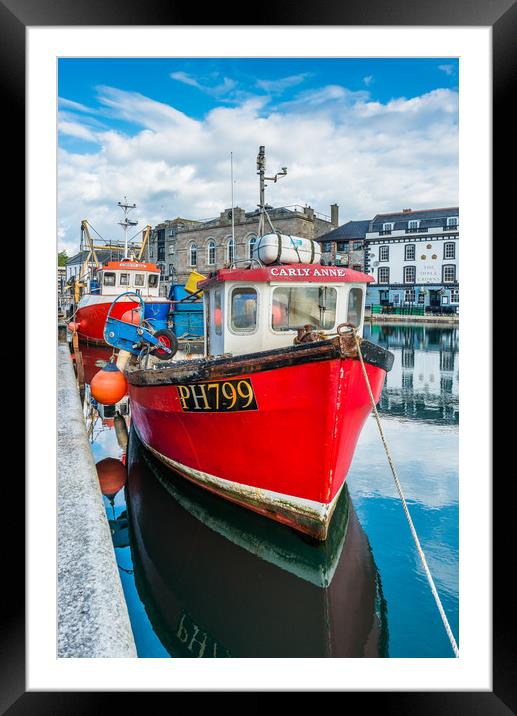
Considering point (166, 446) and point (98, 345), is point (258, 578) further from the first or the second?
point (98, 345)

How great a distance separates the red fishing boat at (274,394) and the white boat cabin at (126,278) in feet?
37.0

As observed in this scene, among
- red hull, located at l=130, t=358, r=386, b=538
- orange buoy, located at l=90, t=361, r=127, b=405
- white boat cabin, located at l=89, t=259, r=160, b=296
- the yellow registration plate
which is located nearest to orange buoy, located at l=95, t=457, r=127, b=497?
orange buoy, located at l=90, t=361, r=127, b=405

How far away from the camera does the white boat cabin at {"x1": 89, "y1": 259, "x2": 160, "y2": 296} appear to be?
16.2 m

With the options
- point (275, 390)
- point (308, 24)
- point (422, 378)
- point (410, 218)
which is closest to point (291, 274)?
point (275, 390)

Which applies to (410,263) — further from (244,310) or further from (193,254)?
(244,310)

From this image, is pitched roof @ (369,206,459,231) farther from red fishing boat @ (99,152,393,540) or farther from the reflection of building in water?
red fishing boat @ (99,152,393,540)

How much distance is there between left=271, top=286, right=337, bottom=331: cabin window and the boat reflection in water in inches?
73.0

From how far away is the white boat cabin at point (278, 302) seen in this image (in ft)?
16.2

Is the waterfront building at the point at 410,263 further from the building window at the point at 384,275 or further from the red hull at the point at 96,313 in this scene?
the red hull at the point at 96,313

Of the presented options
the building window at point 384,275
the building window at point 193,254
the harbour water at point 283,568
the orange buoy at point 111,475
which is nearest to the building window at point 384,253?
the building window at point 384,275

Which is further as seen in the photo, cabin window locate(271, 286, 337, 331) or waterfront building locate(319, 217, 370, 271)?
waterfront building locate(319, 217, 370, 271)

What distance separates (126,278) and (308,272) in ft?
41.4
